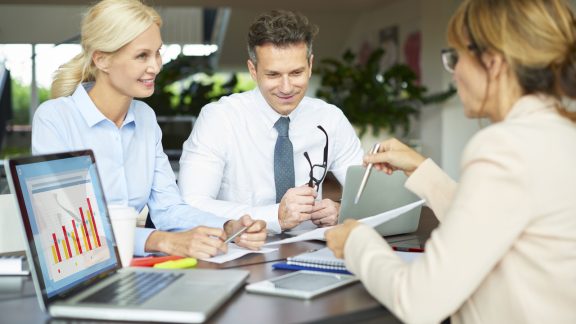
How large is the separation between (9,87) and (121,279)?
899 centimetres

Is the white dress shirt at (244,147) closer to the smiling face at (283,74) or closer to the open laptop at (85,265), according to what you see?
the smiling face at (283,74)

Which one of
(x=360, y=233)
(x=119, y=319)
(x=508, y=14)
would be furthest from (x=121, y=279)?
(x=508, y=14)

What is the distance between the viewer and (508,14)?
1282 millimetres

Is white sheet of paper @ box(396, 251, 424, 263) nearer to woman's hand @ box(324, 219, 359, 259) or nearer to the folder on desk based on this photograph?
the folder on desk

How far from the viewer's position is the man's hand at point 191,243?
5.92ft

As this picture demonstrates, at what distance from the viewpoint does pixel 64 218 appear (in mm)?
1448

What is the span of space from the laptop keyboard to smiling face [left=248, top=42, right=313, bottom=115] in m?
1.31

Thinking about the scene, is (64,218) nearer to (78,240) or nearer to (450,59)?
(78,240)

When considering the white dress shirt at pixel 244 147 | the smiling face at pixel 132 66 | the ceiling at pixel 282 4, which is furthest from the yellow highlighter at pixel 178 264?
the ceiling at pixel 282 4

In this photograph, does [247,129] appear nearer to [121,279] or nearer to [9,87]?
[121,279]

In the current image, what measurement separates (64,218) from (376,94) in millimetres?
6509

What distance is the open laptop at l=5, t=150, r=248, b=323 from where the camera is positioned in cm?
128

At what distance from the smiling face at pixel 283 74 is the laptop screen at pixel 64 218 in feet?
3.96

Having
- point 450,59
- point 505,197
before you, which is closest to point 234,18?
point 450,59
